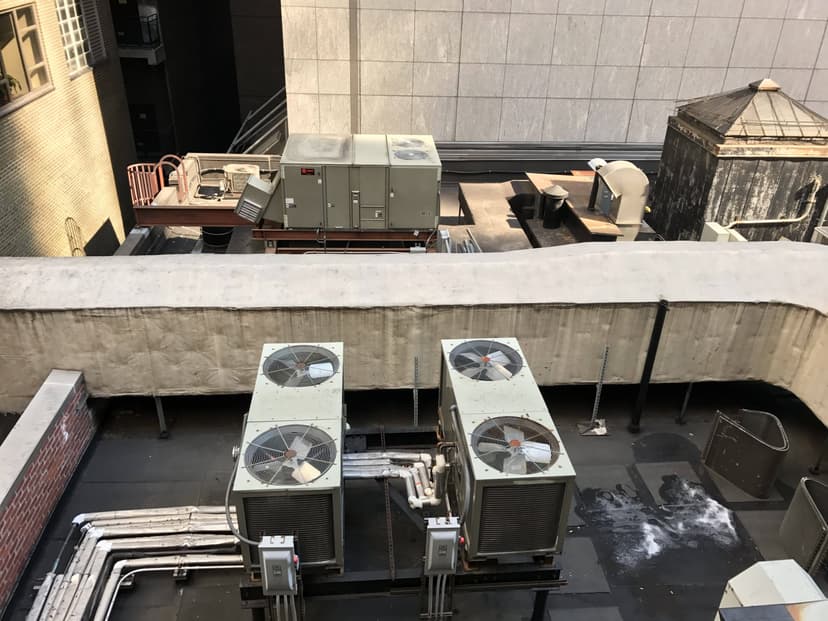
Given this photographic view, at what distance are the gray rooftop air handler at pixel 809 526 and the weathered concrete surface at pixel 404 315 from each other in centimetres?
158

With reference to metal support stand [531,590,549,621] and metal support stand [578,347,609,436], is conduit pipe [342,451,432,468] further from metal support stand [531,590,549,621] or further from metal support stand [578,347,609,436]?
metal support stand [578,347,609,436]

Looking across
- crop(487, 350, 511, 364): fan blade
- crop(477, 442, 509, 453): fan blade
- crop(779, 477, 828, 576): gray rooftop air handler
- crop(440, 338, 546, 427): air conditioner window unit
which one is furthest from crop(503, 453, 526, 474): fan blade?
crop(779, 477, 828, 576): gray rooftop air handler

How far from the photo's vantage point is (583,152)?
20.1 metres

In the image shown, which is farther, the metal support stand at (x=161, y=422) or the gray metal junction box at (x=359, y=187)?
the gray metal junction box at (x=359, y=187)

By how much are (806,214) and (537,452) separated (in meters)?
11.1

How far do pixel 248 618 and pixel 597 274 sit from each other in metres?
6.37

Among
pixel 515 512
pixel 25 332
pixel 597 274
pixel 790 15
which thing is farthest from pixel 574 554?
pixel 790 15

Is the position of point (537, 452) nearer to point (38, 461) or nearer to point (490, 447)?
point (490, 447)

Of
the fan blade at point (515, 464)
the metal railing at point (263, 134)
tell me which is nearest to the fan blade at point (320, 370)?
the fan blade at point (515, 464)

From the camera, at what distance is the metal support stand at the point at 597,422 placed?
9648 mm

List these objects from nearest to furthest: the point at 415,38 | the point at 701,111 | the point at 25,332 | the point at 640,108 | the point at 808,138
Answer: the point at 25,332, the point at 808,138, the point at 701,111, the point at 415,38, the point at 640,108

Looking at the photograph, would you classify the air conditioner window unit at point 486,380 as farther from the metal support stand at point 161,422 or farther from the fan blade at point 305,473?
the metal support stand at point 161,422

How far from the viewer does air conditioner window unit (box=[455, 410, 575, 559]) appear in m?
5.93

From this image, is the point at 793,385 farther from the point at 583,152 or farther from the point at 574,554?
the point at 583,152
